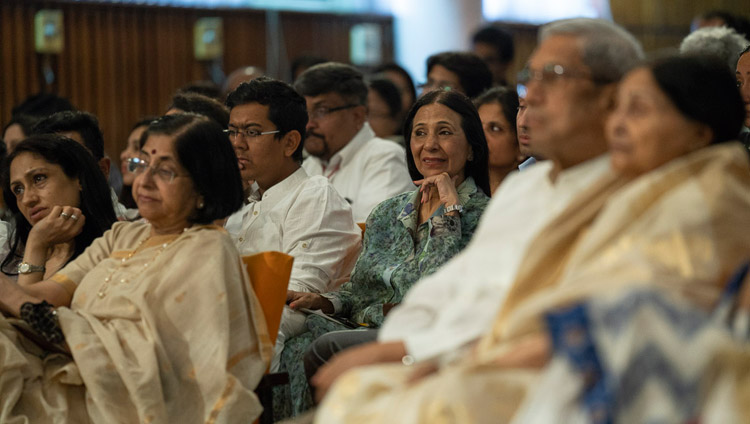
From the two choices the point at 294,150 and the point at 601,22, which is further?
the point at 294,150

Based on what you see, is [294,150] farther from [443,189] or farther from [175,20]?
[175,20]

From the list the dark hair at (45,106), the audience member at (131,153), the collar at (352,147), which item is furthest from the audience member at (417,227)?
the dark hair at (45,106)

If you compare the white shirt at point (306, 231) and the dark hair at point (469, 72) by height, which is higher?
the dark hair at point (469, 72)

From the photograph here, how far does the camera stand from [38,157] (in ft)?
11.0

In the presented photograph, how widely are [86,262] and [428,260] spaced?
3.46 ft

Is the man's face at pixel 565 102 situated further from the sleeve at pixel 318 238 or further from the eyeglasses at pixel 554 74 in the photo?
the sleeve at pixel 318 238

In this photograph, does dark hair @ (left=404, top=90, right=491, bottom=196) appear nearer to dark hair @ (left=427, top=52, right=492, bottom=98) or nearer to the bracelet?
the bracelet

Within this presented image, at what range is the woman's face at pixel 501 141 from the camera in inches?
150

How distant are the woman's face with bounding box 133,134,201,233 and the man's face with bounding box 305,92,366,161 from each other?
197 cm

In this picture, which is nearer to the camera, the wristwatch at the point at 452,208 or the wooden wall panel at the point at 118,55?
the wristwatch at the point at 452,208

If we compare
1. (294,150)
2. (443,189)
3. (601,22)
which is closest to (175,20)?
(294,150)

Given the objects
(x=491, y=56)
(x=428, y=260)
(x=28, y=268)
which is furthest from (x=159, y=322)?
(x=491, y=56)

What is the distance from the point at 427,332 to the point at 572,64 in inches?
26.7

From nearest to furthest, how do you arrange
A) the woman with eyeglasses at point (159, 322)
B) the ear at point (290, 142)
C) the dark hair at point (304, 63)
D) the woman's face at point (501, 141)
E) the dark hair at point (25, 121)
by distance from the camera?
the woman with eyeglasses at point (159, 322), the ear at point (290, 142), the woman's face at point (501, 141), the dark hair at point (25, 121), the dark hair at point (304, 63)
